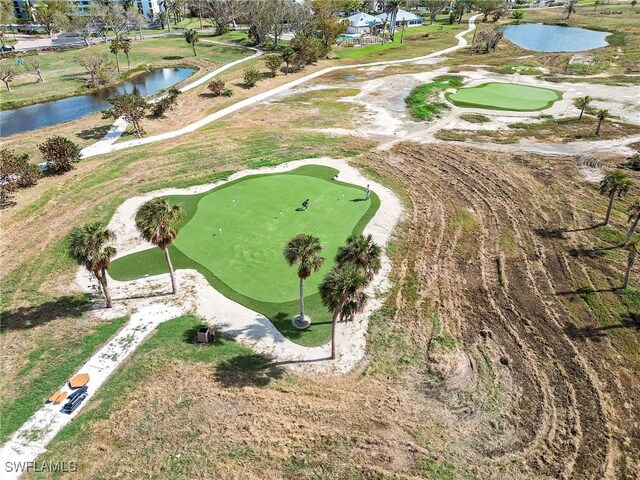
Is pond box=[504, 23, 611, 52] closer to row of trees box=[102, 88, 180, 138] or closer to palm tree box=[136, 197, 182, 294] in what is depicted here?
row of trees box=[102, 88, 180, 138]

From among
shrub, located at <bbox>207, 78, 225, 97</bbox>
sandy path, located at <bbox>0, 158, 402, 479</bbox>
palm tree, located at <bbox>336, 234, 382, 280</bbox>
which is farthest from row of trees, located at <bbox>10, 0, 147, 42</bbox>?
palm tree, located at <bbox>336, 234, 382, 280</bbox>

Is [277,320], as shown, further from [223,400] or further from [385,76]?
[385,76]

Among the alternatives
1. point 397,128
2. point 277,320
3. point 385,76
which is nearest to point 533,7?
point 385,76

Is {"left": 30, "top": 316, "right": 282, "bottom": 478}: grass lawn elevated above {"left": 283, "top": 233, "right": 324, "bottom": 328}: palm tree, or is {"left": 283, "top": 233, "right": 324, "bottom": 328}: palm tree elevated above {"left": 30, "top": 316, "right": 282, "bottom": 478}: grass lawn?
{"left": 283, "top": 233, "right": 324, "bottom": 328}: palm tree

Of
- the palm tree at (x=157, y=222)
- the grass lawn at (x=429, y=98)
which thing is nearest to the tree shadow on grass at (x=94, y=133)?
the palm tree at (x=157, y=222)

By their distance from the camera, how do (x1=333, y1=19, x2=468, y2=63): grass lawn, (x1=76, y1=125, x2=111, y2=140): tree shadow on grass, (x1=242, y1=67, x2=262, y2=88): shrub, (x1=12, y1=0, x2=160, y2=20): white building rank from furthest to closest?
1. (x1=12, y1=0, x2=160, y2=20): white building
2. (x1=333, y1=19, x2=468, y2=63): grass lawn
3. (x1=242, y1=67, x2=262, y2=88): shrub
4. (x1=76, y1=125, x2=111, y2=140): tree shadow on grass

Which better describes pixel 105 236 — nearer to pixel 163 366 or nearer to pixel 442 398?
pixel 163 366
